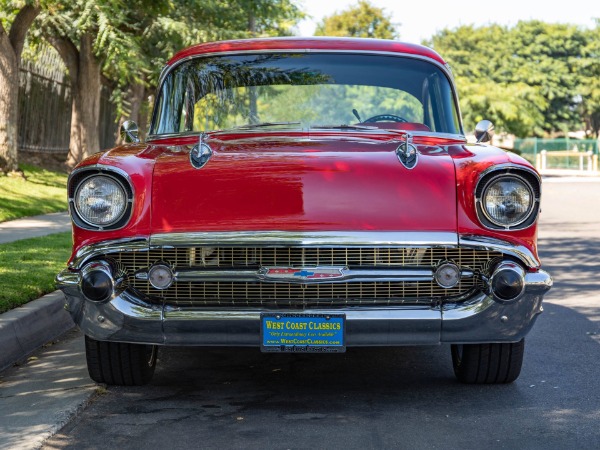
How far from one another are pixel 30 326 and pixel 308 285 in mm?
2626

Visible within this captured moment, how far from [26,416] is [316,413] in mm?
1321

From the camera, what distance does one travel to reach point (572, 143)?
2418 inches

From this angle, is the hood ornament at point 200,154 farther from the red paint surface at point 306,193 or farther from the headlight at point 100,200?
the headlight at point 100,200

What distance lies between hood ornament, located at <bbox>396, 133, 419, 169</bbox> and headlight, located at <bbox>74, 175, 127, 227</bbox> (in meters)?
1.28

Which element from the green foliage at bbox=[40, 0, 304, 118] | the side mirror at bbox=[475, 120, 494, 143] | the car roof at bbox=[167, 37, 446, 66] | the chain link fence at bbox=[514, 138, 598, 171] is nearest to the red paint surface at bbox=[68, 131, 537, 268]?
the side mirror at bbox=[475, 120, 494, 143]

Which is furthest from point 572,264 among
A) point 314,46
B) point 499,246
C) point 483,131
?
point 499,246

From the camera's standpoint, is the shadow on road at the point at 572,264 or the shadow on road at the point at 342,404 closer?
the shadow on road at the point at 342,404

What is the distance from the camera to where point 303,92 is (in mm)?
6414

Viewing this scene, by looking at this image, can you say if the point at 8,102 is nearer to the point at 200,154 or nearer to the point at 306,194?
the point at 200,154

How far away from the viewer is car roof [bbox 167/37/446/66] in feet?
21.3

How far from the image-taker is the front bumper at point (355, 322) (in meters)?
4.79

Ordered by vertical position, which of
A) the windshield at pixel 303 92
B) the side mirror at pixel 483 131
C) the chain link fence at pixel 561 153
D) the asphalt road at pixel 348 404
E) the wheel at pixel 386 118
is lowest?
the chain link fence at pixel 561 153

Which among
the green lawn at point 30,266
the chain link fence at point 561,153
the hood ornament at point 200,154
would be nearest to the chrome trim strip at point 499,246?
the hood ornament at point 200,154

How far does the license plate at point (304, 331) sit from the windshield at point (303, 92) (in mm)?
1889
